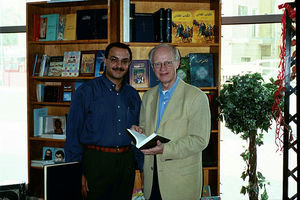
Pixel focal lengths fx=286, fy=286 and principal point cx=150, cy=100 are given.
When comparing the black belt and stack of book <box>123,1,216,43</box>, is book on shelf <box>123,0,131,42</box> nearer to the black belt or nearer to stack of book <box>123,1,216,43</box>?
stack of book <box>123,1,216,43</box>

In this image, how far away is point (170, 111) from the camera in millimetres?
1902

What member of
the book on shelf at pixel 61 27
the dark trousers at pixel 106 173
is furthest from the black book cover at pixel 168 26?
the dark trousers at pixel 106 173

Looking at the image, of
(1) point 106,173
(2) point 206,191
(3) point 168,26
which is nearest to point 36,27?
(3) point 168,26

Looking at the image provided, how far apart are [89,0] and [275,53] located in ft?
7.48

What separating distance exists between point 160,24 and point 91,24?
0.80 meters

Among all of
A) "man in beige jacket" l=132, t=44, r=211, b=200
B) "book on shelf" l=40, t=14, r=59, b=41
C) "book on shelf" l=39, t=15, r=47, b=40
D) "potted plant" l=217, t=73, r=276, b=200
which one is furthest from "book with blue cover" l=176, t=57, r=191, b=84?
"book on shelf" l=39, t=15, r=47, b=40

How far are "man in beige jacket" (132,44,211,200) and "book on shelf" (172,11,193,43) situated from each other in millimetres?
1141

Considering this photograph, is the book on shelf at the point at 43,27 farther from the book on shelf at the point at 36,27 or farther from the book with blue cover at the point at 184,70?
the book with blue cover at the point at 184,70

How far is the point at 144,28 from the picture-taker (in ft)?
10.2

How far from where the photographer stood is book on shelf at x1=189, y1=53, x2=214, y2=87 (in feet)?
10.1

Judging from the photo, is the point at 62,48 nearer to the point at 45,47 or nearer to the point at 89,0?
the point at 45,47

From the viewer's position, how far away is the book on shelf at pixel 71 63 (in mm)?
3309

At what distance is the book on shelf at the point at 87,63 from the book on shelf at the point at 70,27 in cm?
24

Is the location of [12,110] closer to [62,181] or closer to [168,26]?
[168,26]
